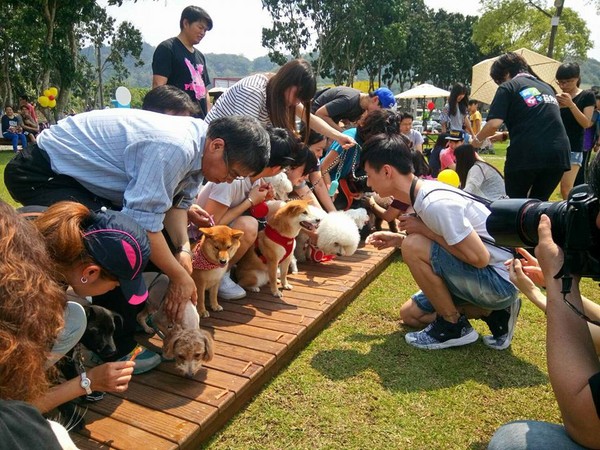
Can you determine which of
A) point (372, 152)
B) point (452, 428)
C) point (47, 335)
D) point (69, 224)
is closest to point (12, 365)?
point (47, 335)

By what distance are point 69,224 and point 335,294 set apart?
2518 mm

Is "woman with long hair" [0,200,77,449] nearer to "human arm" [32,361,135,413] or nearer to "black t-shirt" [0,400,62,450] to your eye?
"black t-shirt" [0,400,62,450]

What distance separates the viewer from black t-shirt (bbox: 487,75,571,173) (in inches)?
180

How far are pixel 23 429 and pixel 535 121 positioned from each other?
16.2 feet

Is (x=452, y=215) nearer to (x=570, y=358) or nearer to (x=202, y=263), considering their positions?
(x=570, y=358)

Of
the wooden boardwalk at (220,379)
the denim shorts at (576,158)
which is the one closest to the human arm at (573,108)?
the denim shorts at (576,158)

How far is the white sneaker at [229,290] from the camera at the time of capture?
12.5 ft

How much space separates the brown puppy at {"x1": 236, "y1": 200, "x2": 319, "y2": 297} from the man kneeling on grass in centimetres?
95

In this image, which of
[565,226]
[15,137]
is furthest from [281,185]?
[15,137]

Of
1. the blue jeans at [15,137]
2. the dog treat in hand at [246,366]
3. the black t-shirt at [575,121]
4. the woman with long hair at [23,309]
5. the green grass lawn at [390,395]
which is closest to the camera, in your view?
the woman with long hair at [23,309]

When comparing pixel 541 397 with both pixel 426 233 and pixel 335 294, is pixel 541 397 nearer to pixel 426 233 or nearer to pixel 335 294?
pixel 426 233

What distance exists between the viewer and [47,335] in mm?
1097

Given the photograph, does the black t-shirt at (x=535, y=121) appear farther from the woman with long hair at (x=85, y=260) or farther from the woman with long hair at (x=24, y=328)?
the woman with long hair at (x=24, y=328)

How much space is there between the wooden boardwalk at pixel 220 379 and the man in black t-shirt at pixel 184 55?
6.99ft
